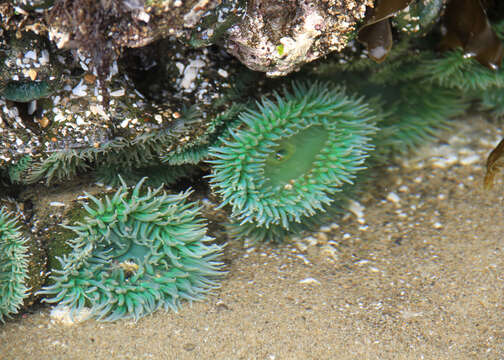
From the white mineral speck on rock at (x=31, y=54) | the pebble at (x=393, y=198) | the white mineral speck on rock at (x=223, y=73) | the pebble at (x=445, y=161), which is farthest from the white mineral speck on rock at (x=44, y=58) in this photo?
the pebble at (x=445, y=161)

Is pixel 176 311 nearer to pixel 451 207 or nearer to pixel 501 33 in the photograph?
pixel 451 207

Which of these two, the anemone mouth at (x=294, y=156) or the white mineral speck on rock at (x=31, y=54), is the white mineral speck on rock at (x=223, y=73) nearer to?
the anemone mouth at (x=294, y=156)

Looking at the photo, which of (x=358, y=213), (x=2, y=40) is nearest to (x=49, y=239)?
(x=2, y=40)

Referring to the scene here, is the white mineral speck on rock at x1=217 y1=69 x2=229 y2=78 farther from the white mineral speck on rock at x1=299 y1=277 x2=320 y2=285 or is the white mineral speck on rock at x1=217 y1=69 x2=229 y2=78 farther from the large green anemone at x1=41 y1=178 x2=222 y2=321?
the white mineral speck on rock at x1=299 y1=277 x2=320 y2=285

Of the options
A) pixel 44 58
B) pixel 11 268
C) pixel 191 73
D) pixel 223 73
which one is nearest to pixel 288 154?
pixel 223 73

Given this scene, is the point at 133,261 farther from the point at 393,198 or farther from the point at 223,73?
the point at 393,198

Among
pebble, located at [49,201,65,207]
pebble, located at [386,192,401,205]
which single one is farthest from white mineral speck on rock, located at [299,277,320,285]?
pebble, located at [49,201,65,207]

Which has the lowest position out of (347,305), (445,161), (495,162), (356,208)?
(347,305)
